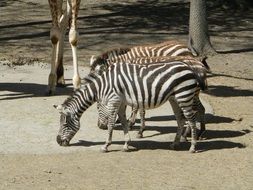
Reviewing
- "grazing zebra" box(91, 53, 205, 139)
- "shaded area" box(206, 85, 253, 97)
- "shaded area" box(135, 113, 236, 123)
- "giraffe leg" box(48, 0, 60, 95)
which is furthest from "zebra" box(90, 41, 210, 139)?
"shaded area" box(206, 85, 253, 97)

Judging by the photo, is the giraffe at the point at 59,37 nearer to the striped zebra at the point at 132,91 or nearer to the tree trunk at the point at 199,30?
the striped zebra at the point at 132,91

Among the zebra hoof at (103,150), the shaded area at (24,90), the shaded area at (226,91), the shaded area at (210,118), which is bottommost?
the shaded area at (226,91)

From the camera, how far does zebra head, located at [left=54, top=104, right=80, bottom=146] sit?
8.38 metres

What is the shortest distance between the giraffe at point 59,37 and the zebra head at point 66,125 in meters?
2.43

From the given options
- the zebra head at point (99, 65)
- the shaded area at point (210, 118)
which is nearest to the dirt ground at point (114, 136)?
the shaded area at point (210, 118)

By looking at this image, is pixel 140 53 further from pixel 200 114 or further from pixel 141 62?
pixel 200 114

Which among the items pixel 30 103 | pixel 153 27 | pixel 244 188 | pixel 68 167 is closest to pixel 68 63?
pixel 30 103

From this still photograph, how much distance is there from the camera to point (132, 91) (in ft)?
26.9

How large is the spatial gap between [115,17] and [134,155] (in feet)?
43.9

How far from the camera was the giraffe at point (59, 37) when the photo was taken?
11297 mm

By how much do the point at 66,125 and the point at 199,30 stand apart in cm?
795

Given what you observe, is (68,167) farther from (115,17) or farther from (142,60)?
(115,17)

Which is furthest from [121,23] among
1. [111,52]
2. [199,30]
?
[111,52]

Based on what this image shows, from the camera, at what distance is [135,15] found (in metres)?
21.6
